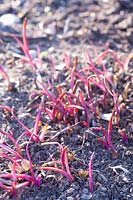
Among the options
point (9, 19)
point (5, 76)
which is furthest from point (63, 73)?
point (9, 19)

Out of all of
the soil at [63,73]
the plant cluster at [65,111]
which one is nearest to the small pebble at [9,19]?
the soil at [63,73]

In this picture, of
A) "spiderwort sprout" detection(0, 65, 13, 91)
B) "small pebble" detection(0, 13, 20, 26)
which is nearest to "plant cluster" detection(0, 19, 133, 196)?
"spiderwort sprout" detection(0, 65, 13, 91)

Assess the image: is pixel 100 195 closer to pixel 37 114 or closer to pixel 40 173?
pixel 40 173

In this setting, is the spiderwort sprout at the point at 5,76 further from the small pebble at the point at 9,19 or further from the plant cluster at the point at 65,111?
the small pebble at the point at 9,19

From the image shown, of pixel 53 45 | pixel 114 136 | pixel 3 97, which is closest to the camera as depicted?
pixel 114 136

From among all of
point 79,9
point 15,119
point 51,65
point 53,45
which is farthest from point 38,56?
point 79,9
